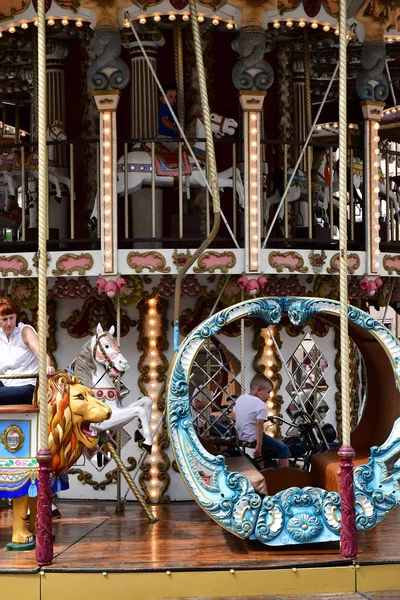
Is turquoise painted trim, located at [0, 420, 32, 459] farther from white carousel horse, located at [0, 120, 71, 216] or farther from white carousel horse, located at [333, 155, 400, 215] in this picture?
white carousel horse, located at [333, 155, 400, 215]

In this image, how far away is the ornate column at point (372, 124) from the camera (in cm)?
1573

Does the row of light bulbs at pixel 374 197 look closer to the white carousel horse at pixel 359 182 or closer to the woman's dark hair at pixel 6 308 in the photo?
the white carousel horse at pixel 359 182

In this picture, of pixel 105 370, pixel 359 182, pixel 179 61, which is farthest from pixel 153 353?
pixel 359 182

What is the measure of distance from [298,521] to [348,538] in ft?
1.65

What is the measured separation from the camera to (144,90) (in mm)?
16234

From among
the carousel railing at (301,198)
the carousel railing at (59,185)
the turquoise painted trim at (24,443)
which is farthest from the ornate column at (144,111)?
the turquoise painted trim at (24,443)

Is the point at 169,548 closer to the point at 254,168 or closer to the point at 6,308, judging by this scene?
the point at 6,308

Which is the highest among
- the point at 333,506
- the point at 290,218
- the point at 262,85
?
the point at 262,85

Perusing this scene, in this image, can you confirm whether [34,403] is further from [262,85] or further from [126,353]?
[262,85]

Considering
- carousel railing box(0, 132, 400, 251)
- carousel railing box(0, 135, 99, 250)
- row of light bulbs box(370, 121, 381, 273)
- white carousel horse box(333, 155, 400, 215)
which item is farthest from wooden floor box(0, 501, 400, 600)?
white carousel horse box(333, 155, 400, 215)

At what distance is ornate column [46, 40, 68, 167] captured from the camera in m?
17.0

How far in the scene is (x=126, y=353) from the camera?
52.5 ft

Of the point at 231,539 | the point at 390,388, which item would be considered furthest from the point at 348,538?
the point at 390,388

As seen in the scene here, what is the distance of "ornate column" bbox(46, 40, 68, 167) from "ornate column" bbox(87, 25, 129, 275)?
2203 mm
